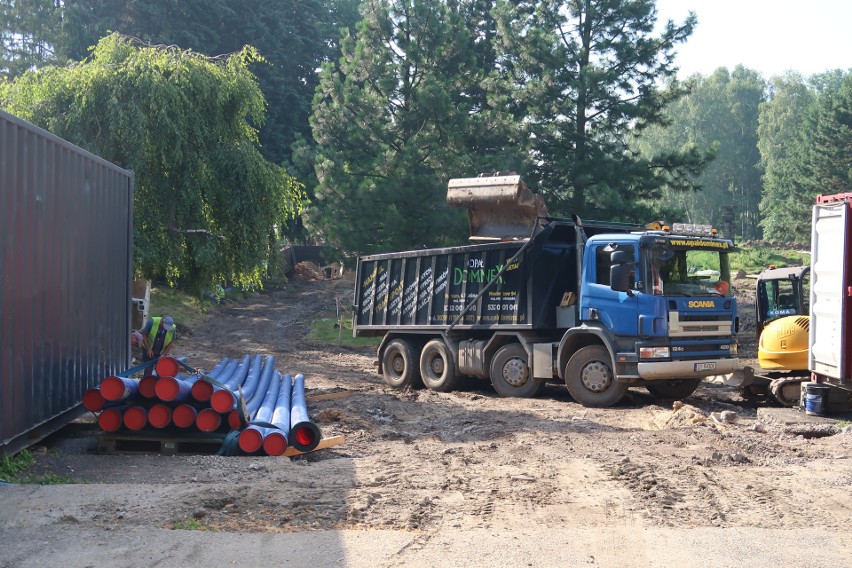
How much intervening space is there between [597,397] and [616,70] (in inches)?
519

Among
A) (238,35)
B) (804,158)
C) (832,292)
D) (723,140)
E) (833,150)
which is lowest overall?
(832,292)

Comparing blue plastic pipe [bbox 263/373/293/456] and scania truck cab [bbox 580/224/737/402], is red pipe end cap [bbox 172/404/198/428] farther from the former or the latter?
scania truck cab [bbox 580/224/737/402]

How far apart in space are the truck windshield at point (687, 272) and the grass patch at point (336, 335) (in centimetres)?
1278

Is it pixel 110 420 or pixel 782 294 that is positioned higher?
pixel 782 294

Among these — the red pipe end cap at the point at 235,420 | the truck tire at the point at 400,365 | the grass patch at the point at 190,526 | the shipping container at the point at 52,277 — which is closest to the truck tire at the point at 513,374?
the truck tire at the point at 400,365

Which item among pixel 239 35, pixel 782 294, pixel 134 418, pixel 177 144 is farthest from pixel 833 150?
pixel 134 418

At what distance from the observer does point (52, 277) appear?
9.36 meters

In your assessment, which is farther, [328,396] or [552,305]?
[552,305]

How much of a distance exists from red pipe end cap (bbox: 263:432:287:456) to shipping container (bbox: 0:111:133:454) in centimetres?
226

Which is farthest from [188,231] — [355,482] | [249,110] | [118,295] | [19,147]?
[355,482]

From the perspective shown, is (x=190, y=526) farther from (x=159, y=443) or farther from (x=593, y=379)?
(x=593, y=379)

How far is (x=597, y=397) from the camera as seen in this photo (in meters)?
14.2

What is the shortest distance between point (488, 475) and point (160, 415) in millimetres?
3607

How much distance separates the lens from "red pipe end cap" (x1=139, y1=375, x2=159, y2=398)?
31.2ft
